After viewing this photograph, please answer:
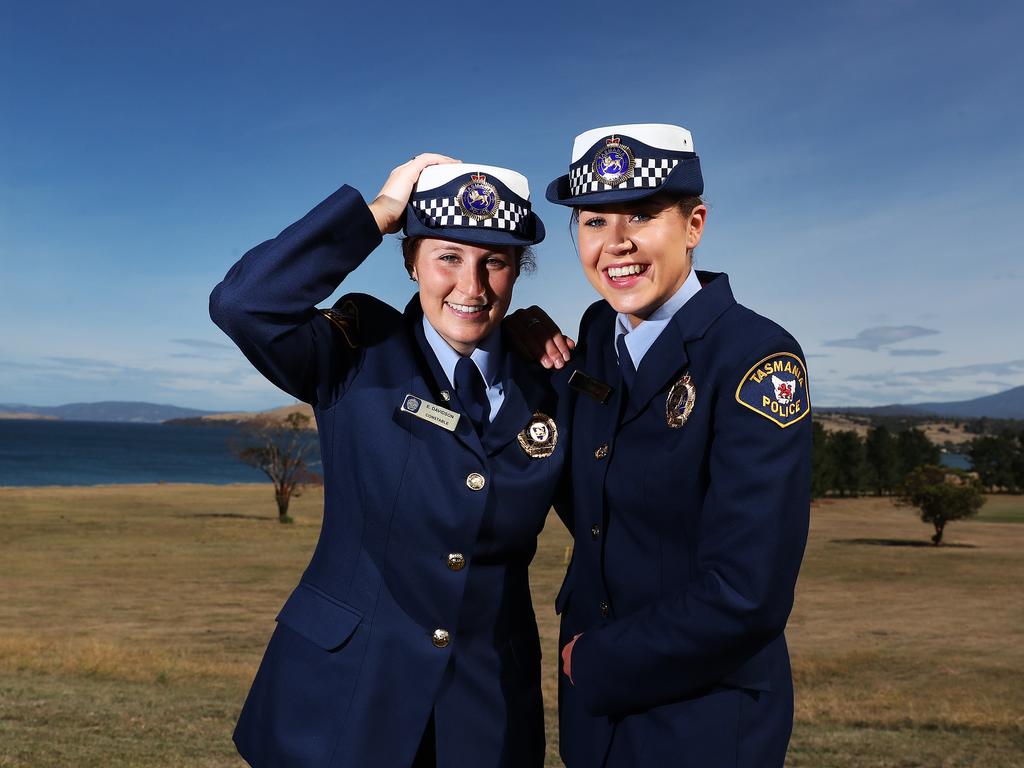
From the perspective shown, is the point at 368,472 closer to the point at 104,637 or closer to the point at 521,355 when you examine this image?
the point at 521,355

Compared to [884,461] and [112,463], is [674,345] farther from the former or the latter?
[112,463]

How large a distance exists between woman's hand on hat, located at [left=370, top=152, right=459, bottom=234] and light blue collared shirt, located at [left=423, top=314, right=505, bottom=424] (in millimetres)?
370

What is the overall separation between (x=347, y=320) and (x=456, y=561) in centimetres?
94

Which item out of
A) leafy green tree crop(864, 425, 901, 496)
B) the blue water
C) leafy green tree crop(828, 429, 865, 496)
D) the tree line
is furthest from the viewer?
the blue water

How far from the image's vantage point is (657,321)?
3242mm

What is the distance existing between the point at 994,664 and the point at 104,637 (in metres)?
16.6

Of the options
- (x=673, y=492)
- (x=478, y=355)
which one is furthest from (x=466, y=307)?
(x=673, y=492)

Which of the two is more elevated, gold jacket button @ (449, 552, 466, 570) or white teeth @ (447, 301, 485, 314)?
white teeth @ (447, 301, 485, 314)

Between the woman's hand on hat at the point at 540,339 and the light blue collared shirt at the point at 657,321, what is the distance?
16.7 inches

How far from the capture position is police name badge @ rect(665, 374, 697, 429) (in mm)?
2941

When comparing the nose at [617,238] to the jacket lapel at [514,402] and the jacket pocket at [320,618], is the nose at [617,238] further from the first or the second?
the jacket pocket at [320,618]

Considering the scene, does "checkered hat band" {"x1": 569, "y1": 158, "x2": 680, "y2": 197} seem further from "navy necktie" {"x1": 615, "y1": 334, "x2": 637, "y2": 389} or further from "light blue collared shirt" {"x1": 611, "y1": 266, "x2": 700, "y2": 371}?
"navy necktie" {"x1": 615, "y1": 334, "x2": 637, "y2": 389}

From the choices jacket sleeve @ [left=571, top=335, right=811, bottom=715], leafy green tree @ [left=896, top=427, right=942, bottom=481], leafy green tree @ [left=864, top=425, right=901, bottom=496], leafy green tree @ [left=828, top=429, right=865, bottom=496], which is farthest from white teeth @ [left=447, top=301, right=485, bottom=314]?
leafy green tree @ [left=896, top=427, right=942, bottom=481]

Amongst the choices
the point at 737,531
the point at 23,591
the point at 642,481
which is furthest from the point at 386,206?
the point at 23,591
